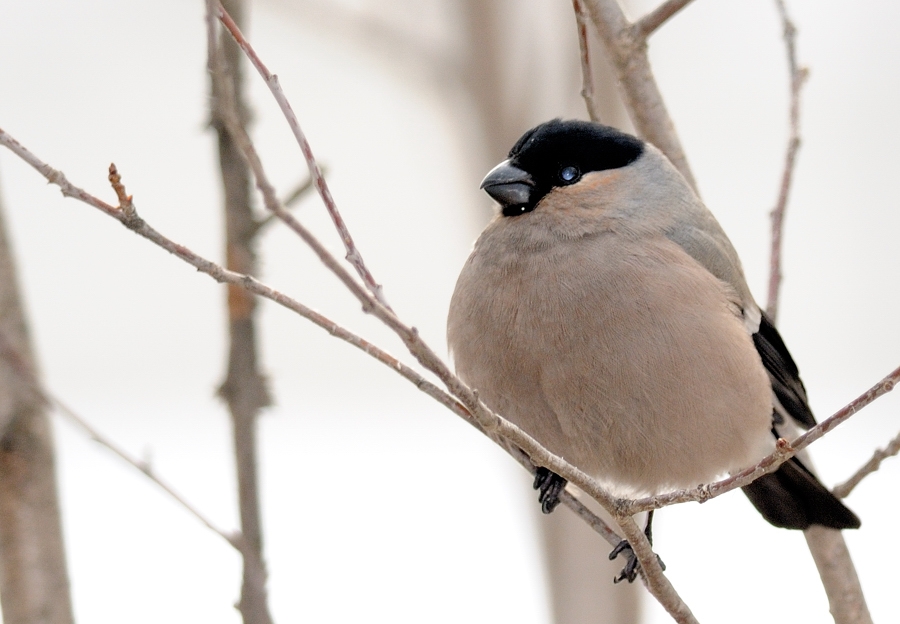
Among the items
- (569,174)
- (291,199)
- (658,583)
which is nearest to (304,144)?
(291,199)

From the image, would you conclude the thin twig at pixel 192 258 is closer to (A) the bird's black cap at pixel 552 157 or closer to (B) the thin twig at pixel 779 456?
(B) the thin twig at pixel 779 456

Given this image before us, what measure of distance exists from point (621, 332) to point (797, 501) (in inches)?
35.3

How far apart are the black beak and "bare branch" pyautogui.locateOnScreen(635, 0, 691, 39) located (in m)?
0.53

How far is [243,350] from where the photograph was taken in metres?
1.71

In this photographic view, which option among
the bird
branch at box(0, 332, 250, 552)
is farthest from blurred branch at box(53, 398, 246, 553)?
the bird

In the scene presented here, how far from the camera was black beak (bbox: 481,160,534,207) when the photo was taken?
2859 millimetres

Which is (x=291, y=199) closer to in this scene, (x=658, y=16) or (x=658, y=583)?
(x=658, y=583)

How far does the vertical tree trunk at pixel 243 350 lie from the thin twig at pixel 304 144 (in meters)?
0.07

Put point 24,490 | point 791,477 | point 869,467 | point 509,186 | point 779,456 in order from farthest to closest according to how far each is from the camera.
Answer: point 791,477 < point 509,186 < point 869,467 < point 24,490 < point 779,456

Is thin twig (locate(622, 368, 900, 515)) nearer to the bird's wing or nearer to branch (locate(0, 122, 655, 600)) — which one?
branch (locate(0, 122, 655, 600))

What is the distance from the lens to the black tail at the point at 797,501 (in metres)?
2.75

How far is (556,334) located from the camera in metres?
2.51

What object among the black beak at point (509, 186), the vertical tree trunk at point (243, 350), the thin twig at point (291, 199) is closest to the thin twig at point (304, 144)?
the vertical tree trunk at point (243, 350)

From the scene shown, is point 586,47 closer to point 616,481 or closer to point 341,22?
point 616,481
